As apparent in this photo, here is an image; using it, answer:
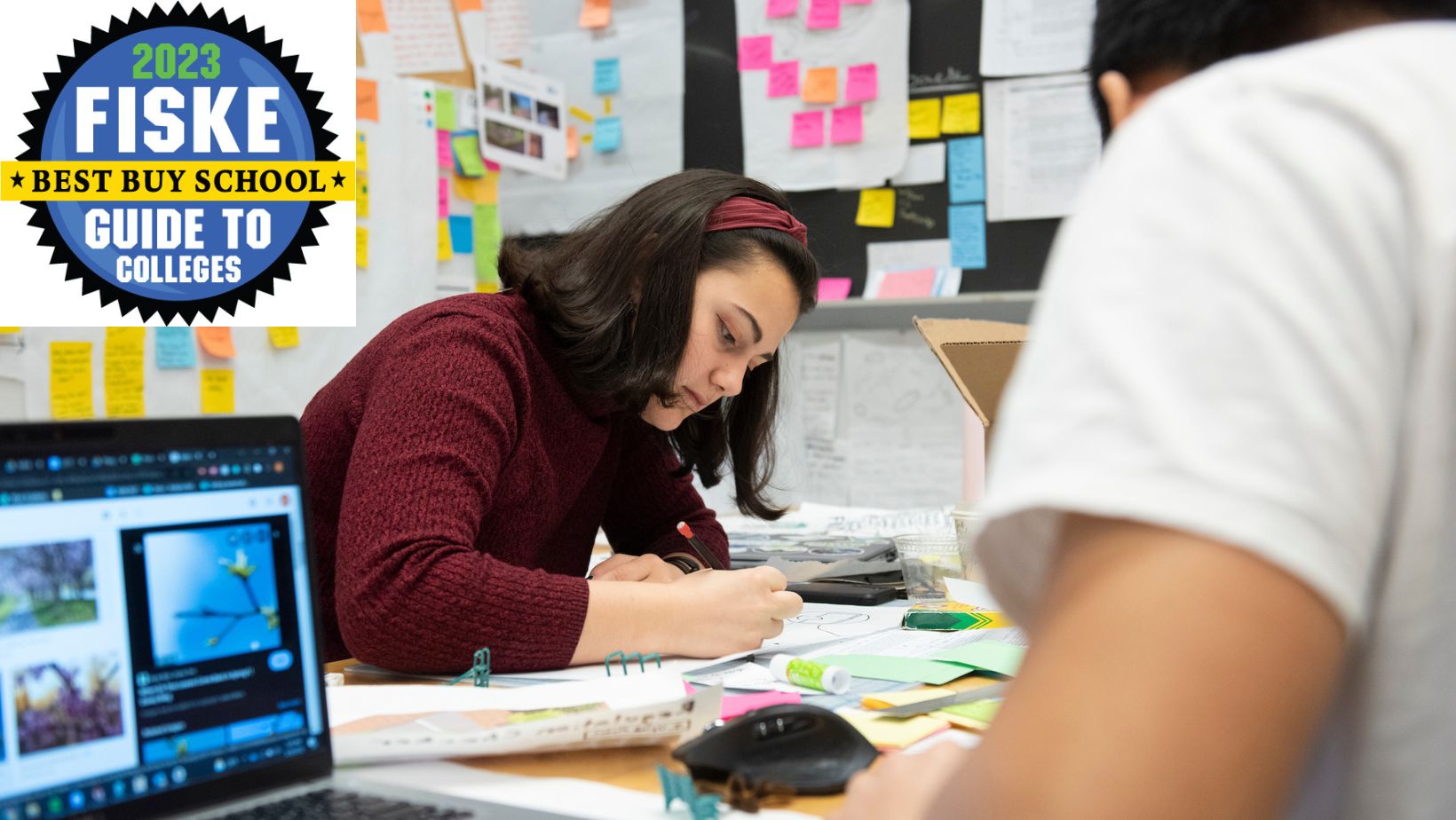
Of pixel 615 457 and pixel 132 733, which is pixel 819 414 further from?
pixel 132 733

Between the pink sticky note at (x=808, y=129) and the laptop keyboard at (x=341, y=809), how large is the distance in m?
2.62

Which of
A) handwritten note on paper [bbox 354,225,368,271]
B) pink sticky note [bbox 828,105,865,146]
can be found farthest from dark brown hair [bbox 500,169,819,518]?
pink sticky note [bbox 828,105,865,146]

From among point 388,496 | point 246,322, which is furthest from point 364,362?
point 246,322

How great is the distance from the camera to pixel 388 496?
101cm

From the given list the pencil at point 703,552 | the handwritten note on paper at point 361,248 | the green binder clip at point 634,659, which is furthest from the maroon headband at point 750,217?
the handwritten note on paper at point 361,248

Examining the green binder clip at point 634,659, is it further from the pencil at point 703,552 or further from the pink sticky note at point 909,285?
the pink sticky note at point 909,285

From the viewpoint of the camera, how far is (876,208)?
3002 millimetres

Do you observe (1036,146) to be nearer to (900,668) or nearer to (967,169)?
(967,169)

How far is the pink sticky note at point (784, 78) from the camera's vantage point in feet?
10.1

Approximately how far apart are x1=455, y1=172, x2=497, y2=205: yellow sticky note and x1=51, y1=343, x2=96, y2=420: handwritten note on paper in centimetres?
103

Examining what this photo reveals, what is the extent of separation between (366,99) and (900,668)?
2.10 m

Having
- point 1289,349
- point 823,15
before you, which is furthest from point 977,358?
point 823,15

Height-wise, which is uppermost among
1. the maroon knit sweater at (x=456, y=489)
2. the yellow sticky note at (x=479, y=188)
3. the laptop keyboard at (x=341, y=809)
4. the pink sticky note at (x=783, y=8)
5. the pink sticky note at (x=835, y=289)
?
the pink sticky note at (x=783, y=8)

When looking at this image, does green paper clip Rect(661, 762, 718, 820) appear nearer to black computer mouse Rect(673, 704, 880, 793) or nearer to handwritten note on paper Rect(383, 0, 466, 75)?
black computer mouse Rect(673, 704, 880, 793)
